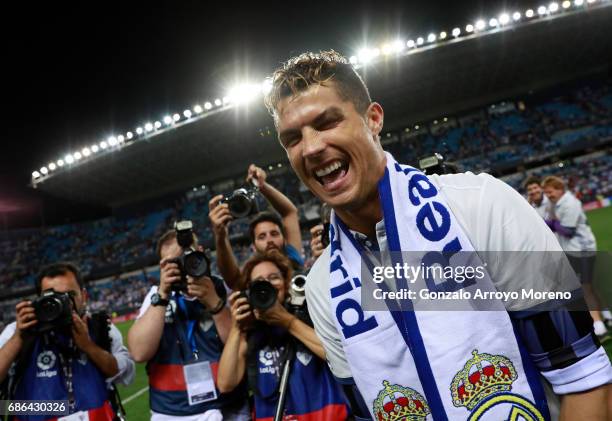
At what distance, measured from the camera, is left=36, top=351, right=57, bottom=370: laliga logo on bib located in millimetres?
2642

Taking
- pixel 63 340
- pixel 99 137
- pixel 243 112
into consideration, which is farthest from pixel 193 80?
pixel 63 340

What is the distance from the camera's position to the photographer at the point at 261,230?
2.76 meters

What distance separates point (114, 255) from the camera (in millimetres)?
29844

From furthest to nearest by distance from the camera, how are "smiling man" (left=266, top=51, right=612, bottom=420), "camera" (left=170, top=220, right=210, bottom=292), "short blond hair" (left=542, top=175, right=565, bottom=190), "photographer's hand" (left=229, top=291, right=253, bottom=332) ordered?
"short blond hair" (left=542, top=175, right=565, bottom=190), "camera" (left=170, top=220, right=210, bottom=292), "photographer's hand" (left=229, top=291, right=253, bottom=332), "smiling man" (left=266, top=51, right=612, bottom=420)

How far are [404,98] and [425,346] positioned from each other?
25.4m

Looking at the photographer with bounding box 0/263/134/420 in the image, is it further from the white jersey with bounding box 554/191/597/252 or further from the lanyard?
the white jersey with bounding box 554/191/597/252

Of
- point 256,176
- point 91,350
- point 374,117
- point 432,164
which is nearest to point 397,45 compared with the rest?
point 256,176

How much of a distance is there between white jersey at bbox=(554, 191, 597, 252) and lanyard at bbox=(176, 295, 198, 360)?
4331 millimetres

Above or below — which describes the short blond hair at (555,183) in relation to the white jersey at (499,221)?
above

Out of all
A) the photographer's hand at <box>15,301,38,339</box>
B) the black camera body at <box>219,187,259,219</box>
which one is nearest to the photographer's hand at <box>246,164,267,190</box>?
the black camera body at <box>219,187,259,219</box>

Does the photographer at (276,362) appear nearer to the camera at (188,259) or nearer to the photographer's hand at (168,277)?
the camera at (188,259)

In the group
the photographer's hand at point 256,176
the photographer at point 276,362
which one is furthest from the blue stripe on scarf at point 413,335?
the photographer's hand at point 256,176

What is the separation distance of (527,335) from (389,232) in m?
0.41

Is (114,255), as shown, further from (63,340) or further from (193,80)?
(63,340)
